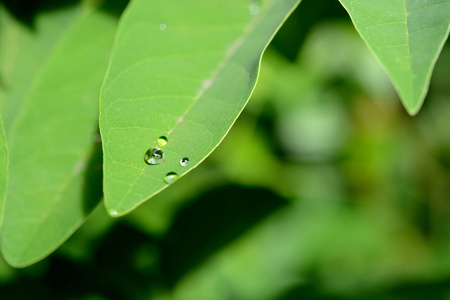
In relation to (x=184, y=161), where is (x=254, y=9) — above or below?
above

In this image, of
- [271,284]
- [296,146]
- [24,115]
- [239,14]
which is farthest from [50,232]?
[296,146]

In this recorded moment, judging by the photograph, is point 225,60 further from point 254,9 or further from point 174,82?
A: point 254,9

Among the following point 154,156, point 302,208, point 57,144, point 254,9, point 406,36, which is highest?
point 406,36

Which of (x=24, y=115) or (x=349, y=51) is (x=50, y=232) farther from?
(x=349, y=51)

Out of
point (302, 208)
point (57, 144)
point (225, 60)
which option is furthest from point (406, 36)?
point (302, 208)

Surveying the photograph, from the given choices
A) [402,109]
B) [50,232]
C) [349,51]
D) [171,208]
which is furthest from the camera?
[402,109]

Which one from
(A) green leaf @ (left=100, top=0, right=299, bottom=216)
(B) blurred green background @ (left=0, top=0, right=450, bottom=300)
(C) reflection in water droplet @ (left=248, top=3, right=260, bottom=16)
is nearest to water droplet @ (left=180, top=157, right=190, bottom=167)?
(A) green leaf @ (left=100, top=0, right=299, bottom=216)

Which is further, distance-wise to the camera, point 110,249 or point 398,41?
A: point 110,249
